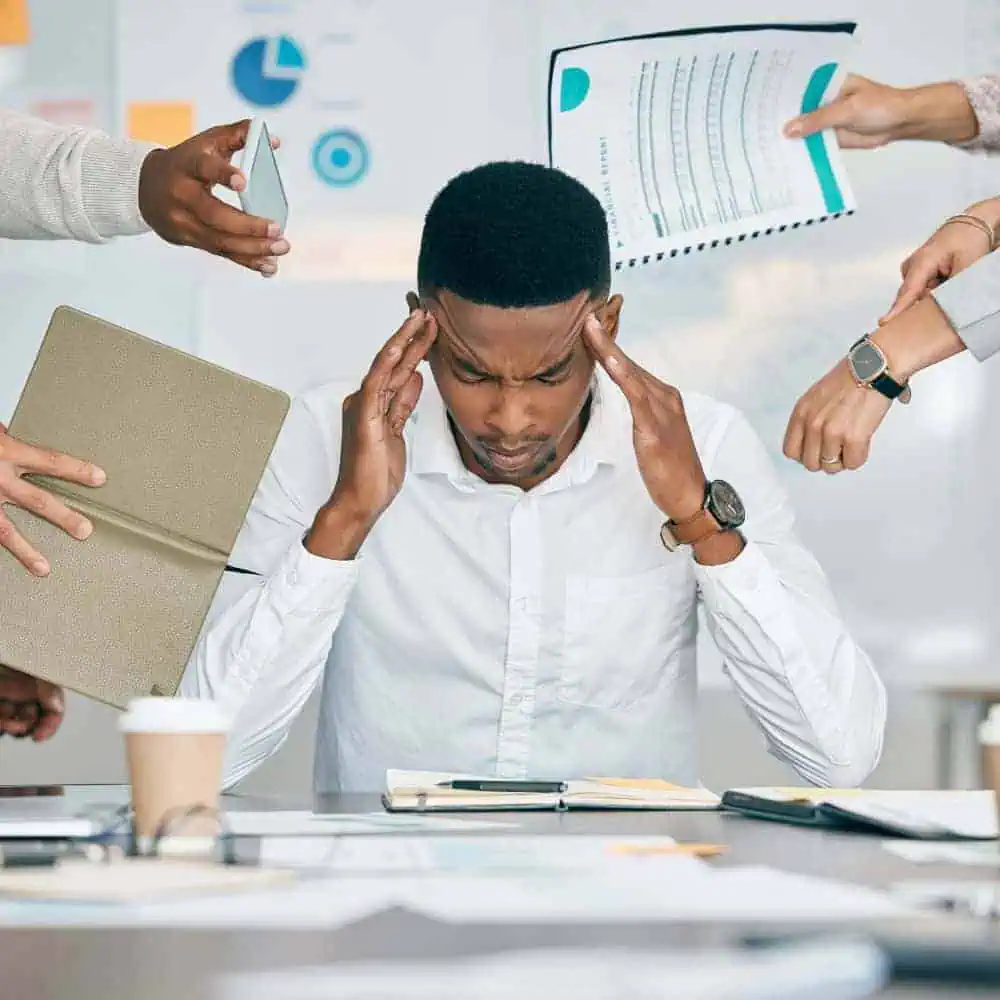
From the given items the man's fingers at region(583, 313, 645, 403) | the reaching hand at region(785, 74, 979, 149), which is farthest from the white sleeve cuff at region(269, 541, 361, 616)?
the reaching hand at region(785, 74, 979, 149)

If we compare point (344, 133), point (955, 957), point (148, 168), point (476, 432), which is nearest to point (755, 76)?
point (476, 432)

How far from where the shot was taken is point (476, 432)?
5.96 feet

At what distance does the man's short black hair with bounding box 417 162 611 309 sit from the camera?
5.74 ft

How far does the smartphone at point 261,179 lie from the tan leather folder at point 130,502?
22 cm

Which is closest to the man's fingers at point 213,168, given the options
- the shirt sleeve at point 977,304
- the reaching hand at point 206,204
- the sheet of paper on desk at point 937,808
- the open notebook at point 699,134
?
the reaching hand at point 206,204

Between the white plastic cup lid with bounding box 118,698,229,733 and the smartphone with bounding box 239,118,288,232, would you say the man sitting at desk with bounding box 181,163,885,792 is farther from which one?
the white plastic cup lid with bounding box 118,698,229,733

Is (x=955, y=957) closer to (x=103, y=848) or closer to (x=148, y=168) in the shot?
(x=103, y=848)

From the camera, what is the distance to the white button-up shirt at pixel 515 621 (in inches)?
75.5

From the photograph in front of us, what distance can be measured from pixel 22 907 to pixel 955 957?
444mm

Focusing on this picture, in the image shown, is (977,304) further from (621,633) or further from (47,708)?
(47,708)

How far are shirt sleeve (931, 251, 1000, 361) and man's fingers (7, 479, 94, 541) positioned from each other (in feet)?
3.38

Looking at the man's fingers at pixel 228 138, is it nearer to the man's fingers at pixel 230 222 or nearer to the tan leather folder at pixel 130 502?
the man's fingers at pixel 230 222

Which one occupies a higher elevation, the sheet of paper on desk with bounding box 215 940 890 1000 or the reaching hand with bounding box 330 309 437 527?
the reaching hand with bounding box 330 309 437 527

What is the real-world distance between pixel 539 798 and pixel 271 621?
1.92ft
